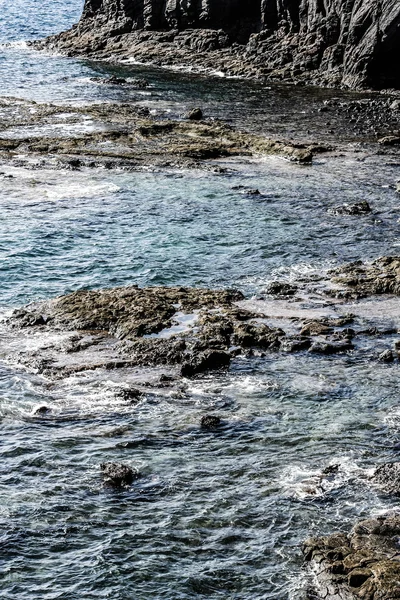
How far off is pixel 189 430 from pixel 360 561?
8440 millimetres

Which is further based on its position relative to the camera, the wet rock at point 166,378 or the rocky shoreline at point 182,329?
the rocky shoreline at point 182,329

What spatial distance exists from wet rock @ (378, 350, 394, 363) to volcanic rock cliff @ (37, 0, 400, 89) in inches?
2121

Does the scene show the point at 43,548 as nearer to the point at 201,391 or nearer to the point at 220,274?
the point at 201,391

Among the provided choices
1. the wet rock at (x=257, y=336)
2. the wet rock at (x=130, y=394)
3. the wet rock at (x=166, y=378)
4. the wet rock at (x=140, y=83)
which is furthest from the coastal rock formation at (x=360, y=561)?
the wet rock at (x=140, y=83)

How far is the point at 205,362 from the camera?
3145 cm

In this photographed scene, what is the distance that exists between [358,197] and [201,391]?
25.3m

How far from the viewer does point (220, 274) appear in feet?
136

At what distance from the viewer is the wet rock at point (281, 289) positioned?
3828 centimetres

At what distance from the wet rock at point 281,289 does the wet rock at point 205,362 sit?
7084 millimetres

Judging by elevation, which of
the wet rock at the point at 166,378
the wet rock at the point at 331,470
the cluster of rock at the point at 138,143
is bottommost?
the wet rock at the point at 331,470

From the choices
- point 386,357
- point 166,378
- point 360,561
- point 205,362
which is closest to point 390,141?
point 386,357

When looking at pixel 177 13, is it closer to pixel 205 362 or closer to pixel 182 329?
pixel 182 329

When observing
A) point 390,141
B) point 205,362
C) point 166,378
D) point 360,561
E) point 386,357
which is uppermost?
point 390,141

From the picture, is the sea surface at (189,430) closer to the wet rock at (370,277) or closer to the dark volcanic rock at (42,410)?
the dark volcanic rock at (42,410)
